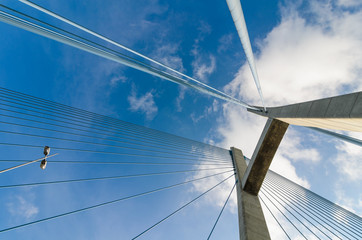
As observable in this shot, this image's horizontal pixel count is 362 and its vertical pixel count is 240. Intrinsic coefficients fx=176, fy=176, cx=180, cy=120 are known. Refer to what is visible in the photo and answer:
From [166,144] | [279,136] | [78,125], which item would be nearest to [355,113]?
[279,136]

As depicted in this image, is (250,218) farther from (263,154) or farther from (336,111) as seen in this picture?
(336,111)

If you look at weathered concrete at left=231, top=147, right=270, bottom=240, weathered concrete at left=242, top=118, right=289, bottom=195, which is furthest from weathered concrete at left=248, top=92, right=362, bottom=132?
weathered concrete at left=231, top=147, right=270, bottom=240

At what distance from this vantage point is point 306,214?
27.6 ft

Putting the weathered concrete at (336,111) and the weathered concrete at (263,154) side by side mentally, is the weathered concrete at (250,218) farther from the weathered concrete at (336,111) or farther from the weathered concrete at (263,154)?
the weathered concrete at (336,111)

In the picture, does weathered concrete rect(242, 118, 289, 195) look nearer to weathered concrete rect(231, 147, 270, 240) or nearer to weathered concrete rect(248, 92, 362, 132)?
weathered concrete rect(231, 147, 270, 240)

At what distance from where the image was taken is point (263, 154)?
30.3ft

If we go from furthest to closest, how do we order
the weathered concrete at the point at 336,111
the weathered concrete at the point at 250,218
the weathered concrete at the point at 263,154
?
the weathered concrete at the point at 263,154, the weathered concrete at the point at 250,218, the weathered concrete at the point at 336,111

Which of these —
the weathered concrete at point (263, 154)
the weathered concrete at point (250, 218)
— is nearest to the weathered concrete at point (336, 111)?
the weathered concrete at point (263, 154)

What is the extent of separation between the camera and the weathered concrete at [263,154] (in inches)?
353

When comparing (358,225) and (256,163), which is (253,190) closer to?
(256,163)

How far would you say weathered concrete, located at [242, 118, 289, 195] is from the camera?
29.4 feet

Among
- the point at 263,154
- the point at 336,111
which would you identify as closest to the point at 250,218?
the point at 263,154

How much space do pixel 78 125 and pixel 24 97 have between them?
314 cm

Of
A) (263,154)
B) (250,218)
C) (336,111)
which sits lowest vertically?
(250,218)
